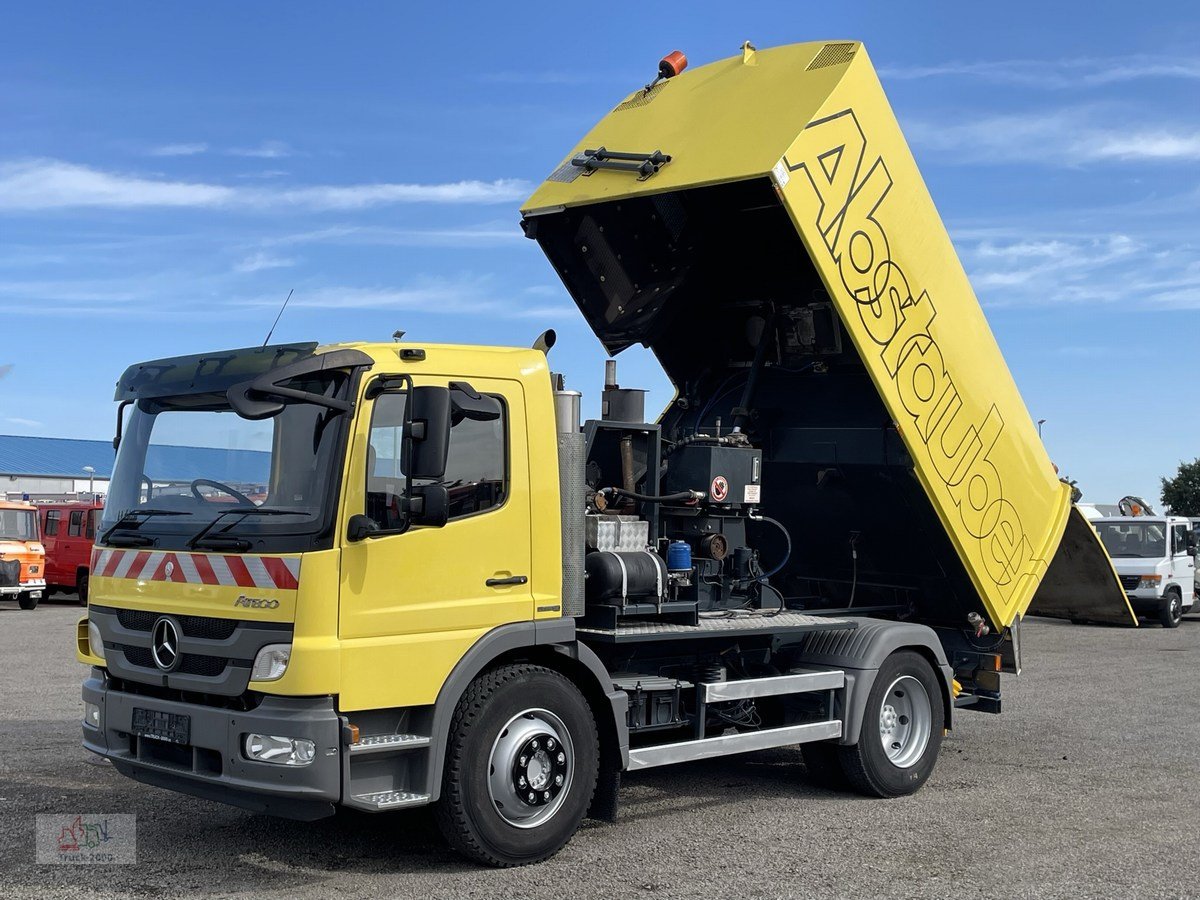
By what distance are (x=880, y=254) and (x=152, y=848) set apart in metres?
5.46

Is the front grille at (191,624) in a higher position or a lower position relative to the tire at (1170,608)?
higher

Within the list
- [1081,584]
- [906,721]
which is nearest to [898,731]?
[906,721]

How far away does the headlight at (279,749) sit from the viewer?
5.59 meters

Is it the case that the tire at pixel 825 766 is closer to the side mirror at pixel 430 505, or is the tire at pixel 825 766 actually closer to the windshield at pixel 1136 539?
the side mirror at pixel 430 505

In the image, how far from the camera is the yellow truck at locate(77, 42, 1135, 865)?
580 centimetres

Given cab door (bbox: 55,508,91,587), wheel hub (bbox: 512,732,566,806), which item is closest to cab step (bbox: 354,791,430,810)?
wheel hub (bbox: 512,732,566,806)

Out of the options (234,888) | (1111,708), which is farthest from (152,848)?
(1111,708)

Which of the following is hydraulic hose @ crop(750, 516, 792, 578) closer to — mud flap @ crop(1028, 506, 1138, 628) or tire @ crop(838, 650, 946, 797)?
tire @ crop(838, 650, 946, 797)

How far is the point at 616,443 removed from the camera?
770 cm

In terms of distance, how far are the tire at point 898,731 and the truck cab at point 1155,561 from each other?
15.2 meters

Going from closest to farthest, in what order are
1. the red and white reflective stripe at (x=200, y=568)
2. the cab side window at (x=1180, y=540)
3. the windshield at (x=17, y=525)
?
the red and white reflective stripe at (x=200, y=568), the cab side window at (x=1180, y=540), the windshield at (x=17, y=525)

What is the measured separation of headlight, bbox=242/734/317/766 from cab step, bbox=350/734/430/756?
20 centimetres

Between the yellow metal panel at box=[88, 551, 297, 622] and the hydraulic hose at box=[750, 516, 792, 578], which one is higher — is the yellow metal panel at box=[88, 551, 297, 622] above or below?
below

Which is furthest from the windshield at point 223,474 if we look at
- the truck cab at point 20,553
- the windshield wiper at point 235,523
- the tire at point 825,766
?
the truck cab at point 20,553
